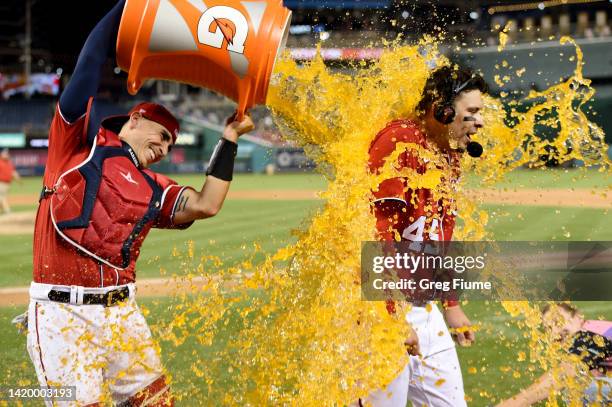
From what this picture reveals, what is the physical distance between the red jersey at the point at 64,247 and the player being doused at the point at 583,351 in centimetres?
225

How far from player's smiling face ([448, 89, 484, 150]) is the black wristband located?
1.01 metres

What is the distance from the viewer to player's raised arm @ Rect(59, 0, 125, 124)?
113 inches

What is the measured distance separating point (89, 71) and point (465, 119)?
1.68 metres

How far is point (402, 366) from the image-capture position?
9.67ft

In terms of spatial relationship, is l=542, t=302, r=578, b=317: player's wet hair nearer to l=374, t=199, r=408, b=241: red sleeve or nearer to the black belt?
→ l=374, t=199, r=408, b=241: red sleeve

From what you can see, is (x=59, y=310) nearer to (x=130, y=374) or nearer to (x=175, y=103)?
(x=130, y=374)

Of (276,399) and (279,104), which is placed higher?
(279,104)

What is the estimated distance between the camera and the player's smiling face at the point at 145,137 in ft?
10.1

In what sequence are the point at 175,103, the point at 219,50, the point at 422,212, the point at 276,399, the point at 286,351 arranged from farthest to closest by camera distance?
the point at 175,103
the point at 276,399
the point at 286,351
the point at 422,212
the point at 219,50

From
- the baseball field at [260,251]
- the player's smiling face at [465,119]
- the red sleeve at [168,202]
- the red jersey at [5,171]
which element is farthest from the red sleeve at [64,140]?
the red jersey at [5,171]

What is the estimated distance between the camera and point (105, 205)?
288 cm

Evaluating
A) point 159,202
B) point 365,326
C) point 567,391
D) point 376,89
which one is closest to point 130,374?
point 159,202

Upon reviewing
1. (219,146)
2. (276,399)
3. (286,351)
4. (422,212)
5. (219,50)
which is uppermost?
(219,50)

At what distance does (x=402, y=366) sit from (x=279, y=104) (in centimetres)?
153
